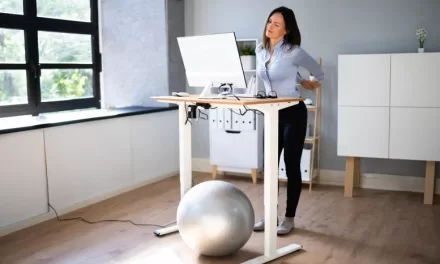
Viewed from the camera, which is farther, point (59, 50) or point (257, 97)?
point (59, 50)

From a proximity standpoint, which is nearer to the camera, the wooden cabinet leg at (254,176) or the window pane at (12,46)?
the window pane at (12,46)

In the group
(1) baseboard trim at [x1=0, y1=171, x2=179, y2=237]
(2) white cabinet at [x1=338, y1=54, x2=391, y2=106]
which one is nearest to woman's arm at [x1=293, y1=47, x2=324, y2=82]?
(2) white cabinet at [x1=338, y1=54, x2=391, y2=106]

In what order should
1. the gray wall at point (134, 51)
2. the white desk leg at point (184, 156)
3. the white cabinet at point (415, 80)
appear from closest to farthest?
the white desk leg at point (184, 156), the white cabinet at point (415, 80), the gray wall at point (134, 51)

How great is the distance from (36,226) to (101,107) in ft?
5.48

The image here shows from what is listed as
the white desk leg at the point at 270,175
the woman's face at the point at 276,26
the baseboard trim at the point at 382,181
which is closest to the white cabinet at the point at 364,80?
the baseboard trim at the point at 382,181

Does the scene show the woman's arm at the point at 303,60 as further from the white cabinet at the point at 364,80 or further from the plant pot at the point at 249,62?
the plant pot at the point at 249,62

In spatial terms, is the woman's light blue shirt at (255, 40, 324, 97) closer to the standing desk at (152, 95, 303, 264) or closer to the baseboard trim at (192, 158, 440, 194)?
the standing desk at (152, 95, 303, 264)

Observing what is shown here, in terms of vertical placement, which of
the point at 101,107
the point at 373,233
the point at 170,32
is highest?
the point at 170,32

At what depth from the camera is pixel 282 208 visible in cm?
395

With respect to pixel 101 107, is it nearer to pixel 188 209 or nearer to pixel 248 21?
pixel 248 21

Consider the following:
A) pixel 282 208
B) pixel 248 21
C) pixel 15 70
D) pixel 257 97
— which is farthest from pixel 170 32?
pixel 257 97

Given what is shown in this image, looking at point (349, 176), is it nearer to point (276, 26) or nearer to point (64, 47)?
point (276, 26)

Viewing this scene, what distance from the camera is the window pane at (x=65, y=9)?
4.24m

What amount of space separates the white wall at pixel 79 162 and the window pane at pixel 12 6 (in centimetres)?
101
